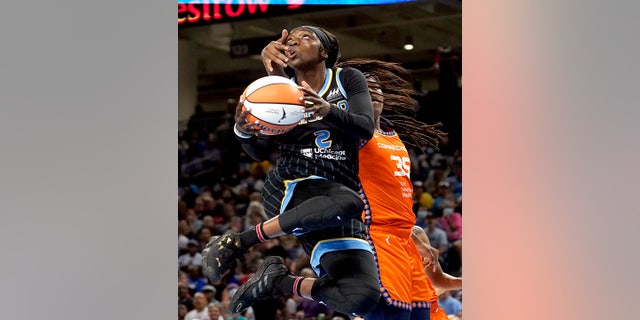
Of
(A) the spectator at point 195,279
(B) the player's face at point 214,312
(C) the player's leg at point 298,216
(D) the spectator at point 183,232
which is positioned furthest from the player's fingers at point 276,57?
(B) the player's face at point 214,312

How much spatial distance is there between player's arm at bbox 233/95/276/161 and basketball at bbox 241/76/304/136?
7 cm

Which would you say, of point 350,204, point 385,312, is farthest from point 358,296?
point 350,204

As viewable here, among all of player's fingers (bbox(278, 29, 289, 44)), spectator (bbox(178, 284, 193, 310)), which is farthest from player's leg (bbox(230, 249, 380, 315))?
player's fingers (bbox(278, 29, 289, 44))

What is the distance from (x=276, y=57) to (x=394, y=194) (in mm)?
730

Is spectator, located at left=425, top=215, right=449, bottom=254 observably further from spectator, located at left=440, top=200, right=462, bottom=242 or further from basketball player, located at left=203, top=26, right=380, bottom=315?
basketball player, located at left=203, top=26, right=380, bottom=315

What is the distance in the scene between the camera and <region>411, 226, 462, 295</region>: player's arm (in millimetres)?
4426

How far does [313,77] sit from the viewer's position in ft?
13.7

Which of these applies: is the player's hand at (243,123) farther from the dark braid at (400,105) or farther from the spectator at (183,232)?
the spectator at (183,232)

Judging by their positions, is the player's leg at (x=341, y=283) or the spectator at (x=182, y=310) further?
the spectator at (x=182, y=310)

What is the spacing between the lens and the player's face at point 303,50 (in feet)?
13.8

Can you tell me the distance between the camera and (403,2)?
460 cm

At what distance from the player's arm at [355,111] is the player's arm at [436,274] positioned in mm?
516
